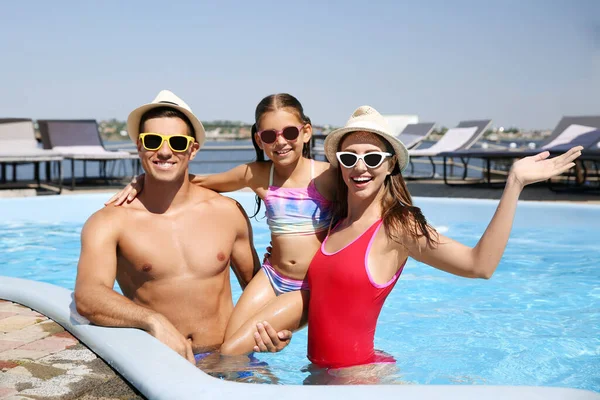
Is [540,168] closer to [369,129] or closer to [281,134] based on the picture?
[369,129]

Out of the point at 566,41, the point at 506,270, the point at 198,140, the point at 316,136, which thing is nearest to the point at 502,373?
the point at 198,140

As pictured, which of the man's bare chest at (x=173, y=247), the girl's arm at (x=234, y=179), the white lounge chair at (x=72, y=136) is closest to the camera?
the man's bare chest at (x=173, y=247)

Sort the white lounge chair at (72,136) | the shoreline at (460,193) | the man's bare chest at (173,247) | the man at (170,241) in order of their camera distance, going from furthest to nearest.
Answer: the white lounge chair at (72,136) < the shoreline at (460,193) < the man's bare chest at (173,247) < the man at (170,241)

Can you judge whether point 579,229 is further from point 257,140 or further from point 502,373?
point 257,140

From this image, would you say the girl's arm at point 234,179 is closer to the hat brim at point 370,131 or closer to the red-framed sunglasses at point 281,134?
the red-framed sunglasses at point 281,134

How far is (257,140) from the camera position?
3.42m

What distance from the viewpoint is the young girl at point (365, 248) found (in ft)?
8.35

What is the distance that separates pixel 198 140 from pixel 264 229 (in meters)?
6.21

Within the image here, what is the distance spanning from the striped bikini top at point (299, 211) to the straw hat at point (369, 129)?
510mm

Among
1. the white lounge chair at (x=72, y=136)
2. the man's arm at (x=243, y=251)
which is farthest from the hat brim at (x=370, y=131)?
the white lounge chair at (x=72, y=136)

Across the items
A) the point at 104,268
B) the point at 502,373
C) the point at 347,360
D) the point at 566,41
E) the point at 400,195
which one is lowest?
the point at 502,373

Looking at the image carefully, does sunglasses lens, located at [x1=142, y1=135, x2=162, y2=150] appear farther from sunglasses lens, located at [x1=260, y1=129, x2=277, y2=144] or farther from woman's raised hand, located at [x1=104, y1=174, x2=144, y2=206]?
sunglasses lens, located at [x1=260, y1=129, x2=277, y2=144]

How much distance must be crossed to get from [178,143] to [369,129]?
2.55 ft

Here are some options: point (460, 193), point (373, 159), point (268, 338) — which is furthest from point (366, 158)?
point (460, 193)
